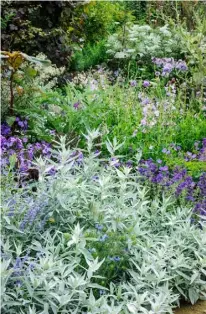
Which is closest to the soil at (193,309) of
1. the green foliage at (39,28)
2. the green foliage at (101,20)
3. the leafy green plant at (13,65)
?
the leafy green plant at (13,65)

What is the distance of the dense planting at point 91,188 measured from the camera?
2.98 m

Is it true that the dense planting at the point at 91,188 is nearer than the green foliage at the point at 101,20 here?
Yes

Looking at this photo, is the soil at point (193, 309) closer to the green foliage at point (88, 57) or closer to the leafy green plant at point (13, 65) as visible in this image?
Answer: the leafy green plant at point (13, 65)

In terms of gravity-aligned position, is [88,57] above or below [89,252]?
below

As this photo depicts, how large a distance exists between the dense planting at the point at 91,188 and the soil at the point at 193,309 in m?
0.05

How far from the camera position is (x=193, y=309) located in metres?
3.44

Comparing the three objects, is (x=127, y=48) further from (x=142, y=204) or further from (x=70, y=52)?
(x=142, y=204)

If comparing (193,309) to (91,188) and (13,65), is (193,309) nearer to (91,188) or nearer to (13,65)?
(91,188)

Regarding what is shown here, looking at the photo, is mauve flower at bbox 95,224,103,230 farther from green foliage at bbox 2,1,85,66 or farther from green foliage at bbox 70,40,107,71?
green foliage at bbox 70,40,107,71

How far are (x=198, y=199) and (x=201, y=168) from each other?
297 mm

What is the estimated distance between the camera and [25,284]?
2873 millimetres

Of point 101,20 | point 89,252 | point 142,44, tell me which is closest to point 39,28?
point 142,44

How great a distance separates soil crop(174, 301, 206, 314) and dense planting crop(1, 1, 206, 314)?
5 centimetres

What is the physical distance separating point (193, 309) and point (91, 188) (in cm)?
89
